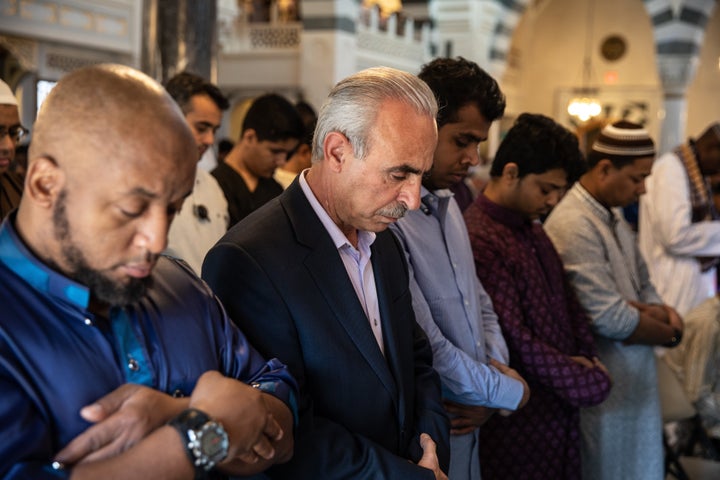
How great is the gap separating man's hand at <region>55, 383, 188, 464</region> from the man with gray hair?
0.52 metres

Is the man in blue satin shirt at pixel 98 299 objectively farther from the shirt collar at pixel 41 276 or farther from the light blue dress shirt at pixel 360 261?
the light blue dress shirt at pixel 360 261

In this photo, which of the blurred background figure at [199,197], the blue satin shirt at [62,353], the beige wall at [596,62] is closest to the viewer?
the blue satin shirt at [62,353]

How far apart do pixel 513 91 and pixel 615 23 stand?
9.91ft

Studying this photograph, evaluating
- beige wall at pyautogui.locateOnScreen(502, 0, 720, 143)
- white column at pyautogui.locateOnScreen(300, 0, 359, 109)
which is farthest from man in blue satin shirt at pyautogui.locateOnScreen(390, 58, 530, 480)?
beige wall at pyautogui.locateOnScreen(502, 0, 720, 143)

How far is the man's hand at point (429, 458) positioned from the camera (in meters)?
1.97

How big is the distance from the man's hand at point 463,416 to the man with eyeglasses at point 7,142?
160 centimetres

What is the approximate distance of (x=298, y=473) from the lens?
1.78 meters

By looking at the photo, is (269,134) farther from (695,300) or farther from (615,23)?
(615,23)

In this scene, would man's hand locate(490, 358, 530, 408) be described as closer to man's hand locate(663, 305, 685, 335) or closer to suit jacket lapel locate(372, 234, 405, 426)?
suit jacket lapel locate(372, 234, 405, 426)

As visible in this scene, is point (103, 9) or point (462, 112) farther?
point (103, 9)

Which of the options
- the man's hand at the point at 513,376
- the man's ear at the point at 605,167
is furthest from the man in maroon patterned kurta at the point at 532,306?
the man's ear at the point at 605,167

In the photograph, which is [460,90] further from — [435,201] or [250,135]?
[250,135]

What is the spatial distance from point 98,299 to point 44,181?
0.22m

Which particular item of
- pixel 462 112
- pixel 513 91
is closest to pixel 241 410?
pixel 462 112
